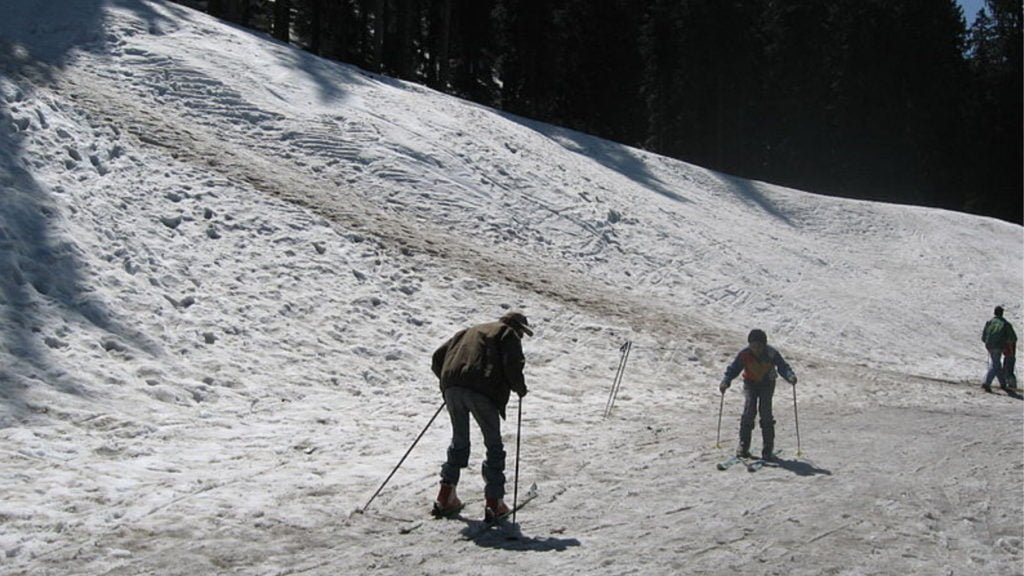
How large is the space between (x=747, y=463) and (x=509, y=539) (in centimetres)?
389

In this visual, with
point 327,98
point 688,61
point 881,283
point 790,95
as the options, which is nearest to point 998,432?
point 881,283

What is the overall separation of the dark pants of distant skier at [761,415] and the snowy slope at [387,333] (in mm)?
512

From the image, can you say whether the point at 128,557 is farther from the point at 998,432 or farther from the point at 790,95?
the point at 790,95

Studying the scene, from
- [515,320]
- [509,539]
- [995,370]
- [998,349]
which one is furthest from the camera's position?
[995,370]

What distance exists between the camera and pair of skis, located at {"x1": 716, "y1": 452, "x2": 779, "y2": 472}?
34.2ft

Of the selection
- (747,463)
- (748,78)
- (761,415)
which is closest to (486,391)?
(747,463)

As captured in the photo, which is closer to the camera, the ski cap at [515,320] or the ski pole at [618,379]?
the ski cap at [515,320]

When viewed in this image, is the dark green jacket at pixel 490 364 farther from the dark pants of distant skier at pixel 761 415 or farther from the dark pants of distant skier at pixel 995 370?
the dark pants of distant skier at pixel 995 370

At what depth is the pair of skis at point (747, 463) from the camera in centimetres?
1041

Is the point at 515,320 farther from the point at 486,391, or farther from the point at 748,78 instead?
the point at 748,78

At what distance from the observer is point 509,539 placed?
7.71 m

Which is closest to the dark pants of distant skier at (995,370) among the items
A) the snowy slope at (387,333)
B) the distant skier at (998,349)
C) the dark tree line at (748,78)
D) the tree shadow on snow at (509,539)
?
the distant skier at (998,349)

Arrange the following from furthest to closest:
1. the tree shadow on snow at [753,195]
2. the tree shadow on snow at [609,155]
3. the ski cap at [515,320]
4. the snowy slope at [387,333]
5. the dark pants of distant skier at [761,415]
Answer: the tree shadow on snow at [753,195], the tree shadow on snow at [609,155], the dark pants of distant skier at [761,415], the ski cap at [515,320], the snowy slope at [387,333]

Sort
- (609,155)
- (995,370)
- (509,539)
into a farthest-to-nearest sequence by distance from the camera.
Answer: (609,155) → (995,370) → (509,539)
